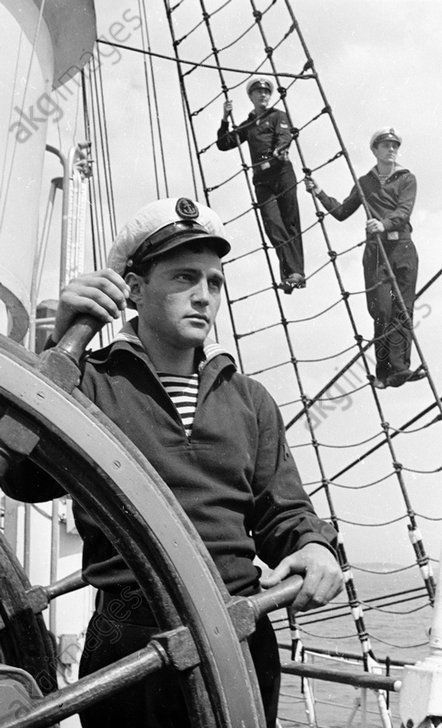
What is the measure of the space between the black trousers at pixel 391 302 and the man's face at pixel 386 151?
2.06 ft

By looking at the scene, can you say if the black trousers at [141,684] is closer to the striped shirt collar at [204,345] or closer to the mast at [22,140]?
the striped shirt collar at [204,345]

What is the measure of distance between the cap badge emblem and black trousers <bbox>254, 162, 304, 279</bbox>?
5371 mm

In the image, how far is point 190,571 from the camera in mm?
912

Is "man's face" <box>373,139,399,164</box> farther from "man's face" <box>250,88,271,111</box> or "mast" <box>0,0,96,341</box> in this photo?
"mast" <box>0,0,96,341</box>

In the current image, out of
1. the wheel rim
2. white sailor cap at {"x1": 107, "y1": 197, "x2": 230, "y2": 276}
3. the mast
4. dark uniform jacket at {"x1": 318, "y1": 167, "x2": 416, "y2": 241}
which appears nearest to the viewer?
the wheel rim

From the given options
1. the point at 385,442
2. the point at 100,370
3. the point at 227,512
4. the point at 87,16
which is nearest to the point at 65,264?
the point at 87,16

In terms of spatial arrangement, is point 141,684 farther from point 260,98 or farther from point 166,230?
point 260,98

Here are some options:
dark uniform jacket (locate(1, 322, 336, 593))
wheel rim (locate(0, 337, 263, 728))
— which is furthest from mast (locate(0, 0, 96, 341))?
wheel rim (locate(0, 337, 263, 728))

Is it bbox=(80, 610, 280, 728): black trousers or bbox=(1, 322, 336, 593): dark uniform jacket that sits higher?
bbox=(1, 322, 336, 593): dark uniform jacket

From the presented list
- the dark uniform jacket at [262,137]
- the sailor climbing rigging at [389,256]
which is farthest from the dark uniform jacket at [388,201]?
the dark uniform jacket at [262,137]

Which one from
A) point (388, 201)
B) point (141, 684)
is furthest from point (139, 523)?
point (388, 201)

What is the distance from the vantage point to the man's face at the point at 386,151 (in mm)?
6277

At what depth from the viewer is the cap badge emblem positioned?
1397 millimetres

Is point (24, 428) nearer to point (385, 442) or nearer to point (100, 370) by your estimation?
point (100, 370)
